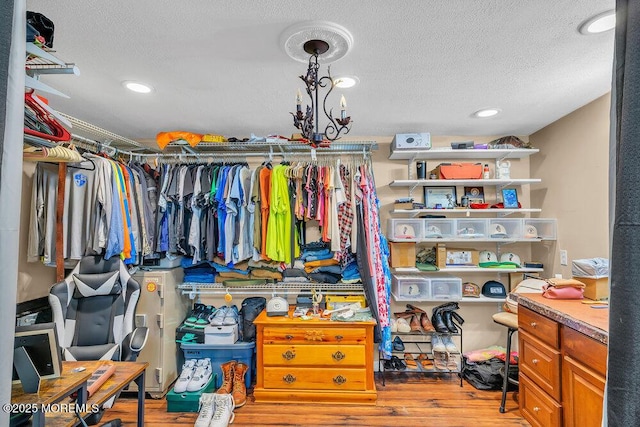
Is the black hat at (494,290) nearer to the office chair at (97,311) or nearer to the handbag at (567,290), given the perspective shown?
the handbag at (567,290)

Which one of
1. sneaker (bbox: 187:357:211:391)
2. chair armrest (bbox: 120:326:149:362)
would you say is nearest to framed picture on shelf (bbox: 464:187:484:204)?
sneaker (bbox: 187:357:211:391)

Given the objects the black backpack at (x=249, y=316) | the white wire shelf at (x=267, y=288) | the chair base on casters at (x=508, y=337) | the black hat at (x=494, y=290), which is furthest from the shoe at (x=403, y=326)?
the black backpack at (x=249, y=316)

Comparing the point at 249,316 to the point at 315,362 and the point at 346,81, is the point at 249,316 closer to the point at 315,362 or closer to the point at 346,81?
the point at 315,362

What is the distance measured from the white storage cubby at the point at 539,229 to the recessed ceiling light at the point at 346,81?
2025 mm

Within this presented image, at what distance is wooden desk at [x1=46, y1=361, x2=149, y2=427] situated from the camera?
1176 mm

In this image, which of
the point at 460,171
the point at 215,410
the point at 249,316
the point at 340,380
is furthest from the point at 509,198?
the point at 215,410

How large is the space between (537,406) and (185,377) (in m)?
2.52

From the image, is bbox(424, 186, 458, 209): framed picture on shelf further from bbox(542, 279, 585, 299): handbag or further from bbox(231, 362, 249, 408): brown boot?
bbox(231, 362, 249, 408): brown boot

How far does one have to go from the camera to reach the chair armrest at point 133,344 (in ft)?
6.14

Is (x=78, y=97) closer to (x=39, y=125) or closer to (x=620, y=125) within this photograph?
(x=39, y=125)

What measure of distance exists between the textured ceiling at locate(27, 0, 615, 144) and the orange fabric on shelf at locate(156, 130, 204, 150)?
Answer: 13cm

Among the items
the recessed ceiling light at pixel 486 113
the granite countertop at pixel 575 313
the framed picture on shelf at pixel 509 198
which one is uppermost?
the recessed ceiling light at pixel 486 113

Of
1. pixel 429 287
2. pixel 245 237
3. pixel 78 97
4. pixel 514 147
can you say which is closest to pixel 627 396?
pixel 429 287

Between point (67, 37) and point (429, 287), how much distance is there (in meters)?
2.98
